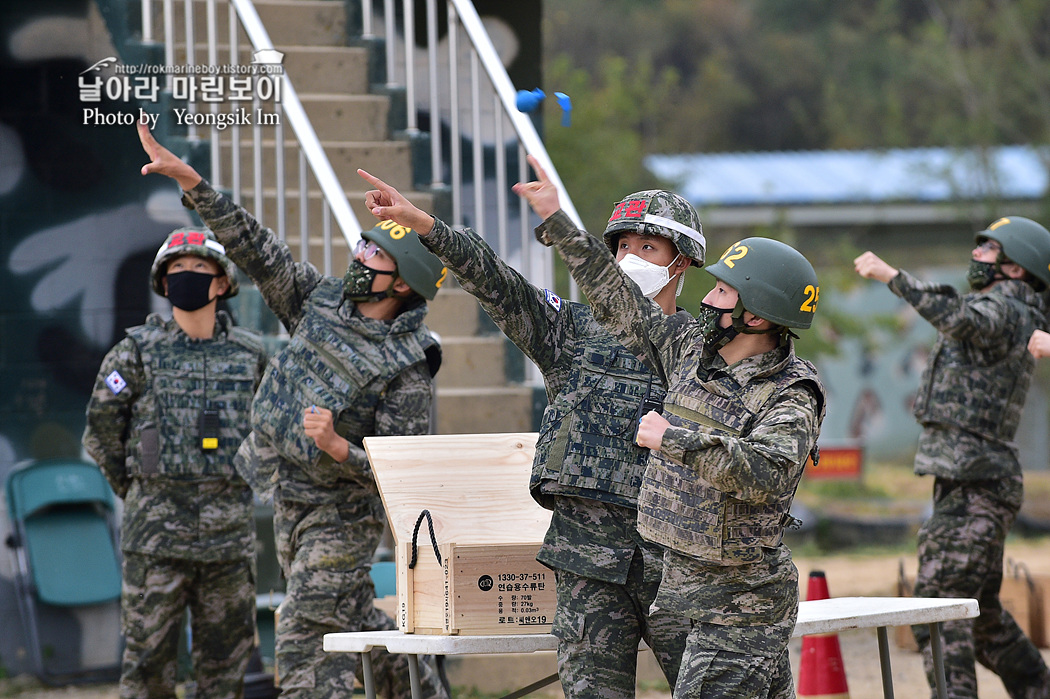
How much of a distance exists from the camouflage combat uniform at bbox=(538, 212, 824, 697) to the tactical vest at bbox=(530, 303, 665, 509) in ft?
0.60

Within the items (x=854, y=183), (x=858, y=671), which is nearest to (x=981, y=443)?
(x=858, y=671)

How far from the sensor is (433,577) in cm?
Answer: 454

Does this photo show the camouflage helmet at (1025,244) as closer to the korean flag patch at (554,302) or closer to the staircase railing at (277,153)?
the korean flag patch at (554,302)

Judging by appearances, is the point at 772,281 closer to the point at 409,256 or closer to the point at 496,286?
the point at 496,286

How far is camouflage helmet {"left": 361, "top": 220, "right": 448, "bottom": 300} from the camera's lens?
5176 mm

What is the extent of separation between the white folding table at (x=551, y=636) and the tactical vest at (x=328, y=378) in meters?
0.86

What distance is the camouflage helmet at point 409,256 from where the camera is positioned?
17.0 feet

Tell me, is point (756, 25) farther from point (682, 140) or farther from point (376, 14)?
point (376, 14)

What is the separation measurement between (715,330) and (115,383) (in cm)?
301

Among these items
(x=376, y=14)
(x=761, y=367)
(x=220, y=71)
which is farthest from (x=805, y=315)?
(x=376, y=14)

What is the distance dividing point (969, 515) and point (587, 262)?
336 centimetres

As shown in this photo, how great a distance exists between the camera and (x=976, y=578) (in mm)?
6285

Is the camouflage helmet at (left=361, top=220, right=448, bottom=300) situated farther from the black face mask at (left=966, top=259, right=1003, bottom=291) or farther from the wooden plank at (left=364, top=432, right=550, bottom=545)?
the black face mask at (left=966, top=259, right=1003, bottom=291)

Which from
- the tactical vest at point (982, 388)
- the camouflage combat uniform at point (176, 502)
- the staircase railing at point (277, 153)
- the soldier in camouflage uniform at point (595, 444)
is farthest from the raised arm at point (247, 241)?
the tactical vest at point (982, 388)
